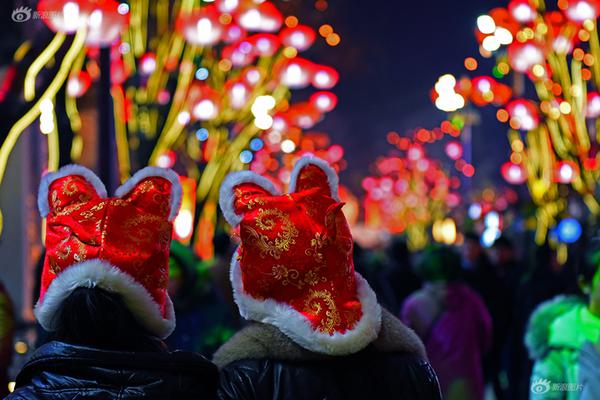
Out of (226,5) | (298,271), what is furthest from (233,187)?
(226,5)

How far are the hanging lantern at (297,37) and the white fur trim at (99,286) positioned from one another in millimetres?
14875

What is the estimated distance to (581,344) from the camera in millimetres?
4652

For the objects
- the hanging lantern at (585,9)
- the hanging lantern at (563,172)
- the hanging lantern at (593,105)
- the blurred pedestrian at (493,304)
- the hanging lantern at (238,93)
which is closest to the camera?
the blurred pedestrian at (493,304)

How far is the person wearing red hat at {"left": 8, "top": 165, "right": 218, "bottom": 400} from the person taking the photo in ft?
11.3

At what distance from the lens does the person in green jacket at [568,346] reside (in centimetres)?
466

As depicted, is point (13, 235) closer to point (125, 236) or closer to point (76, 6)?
point (76, 6)

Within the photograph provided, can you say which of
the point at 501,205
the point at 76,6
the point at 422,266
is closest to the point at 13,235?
the point at 76,6

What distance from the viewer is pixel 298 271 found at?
3615mm

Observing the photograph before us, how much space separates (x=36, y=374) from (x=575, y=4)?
39.4 feet

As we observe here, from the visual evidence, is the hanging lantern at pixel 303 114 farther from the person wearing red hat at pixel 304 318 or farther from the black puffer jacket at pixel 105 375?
the black puffer jacket at pixel 105 375

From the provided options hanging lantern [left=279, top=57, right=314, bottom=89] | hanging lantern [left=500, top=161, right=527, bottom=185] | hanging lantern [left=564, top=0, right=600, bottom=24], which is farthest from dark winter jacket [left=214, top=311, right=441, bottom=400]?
hanging lantern [left=500, top=161, right=527, bottom=185]

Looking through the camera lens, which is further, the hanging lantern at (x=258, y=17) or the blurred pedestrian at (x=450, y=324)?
the hanging lantern at (x=258, y=17)

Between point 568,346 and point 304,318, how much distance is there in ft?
5.73

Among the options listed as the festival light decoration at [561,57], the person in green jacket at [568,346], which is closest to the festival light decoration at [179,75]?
the festival light decoration at [561,57]
